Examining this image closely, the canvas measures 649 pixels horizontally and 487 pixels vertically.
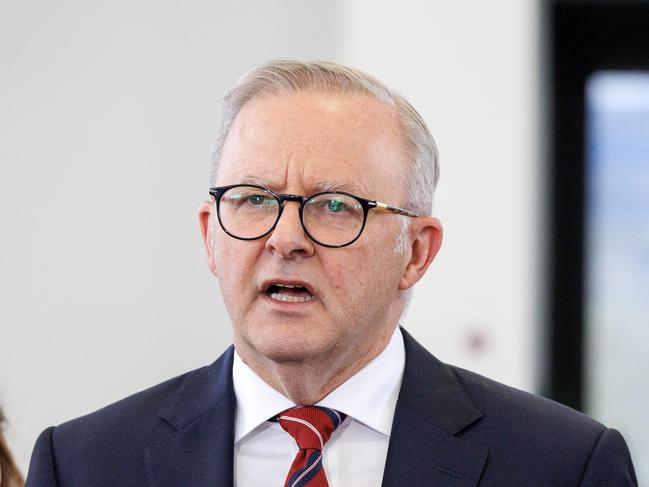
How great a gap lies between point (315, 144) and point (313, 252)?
0.50ft

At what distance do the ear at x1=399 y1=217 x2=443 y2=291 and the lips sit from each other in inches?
8.0

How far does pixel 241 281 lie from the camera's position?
5.26ft

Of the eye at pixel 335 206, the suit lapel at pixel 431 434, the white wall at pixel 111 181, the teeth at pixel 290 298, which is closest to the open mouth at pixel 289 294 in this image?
the teeth at pixel 290 298

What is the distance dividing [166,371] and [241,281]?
195 cm

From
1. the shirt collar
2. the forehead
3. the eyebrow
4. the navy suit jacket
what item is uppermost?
the forehead

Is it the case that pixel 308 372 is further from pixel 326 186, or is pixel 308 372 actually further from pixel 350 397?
pixel 326 186

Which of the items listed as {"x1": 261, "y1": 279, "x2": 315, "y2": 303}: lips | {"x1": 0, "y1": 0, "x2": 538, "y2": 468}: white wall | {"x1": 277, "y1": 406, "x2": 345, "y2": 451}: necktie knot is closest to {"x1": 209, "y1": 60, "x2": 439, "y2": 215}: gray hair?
{"x1": 261, "y1": 279, "x2": 315, "y2": 303}: lips

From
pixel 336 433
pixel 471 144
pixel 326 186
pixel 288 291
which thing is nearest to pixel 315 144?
pixel 326 186

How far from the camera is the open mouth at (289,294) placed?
1.58m

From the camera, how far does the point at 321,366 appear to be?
5.37 ft

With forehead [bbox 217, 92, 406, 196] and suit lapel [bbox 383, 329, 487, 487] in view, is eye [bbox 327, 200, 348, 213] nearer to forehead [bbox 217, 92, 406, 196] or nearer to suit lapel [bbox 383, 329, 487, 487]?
forehead [bbox 217, 92, 406, 196]

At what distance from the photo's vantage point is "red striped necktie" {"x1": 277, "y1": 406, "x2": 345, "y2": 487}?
5.24ft

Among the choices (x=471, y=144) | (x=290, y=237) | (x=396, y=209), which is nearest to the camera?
(x=290, y=237)

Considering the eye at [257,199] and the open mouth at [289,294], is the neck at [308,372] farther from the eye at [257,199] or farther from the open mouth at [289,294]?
the eye at [257,199]
